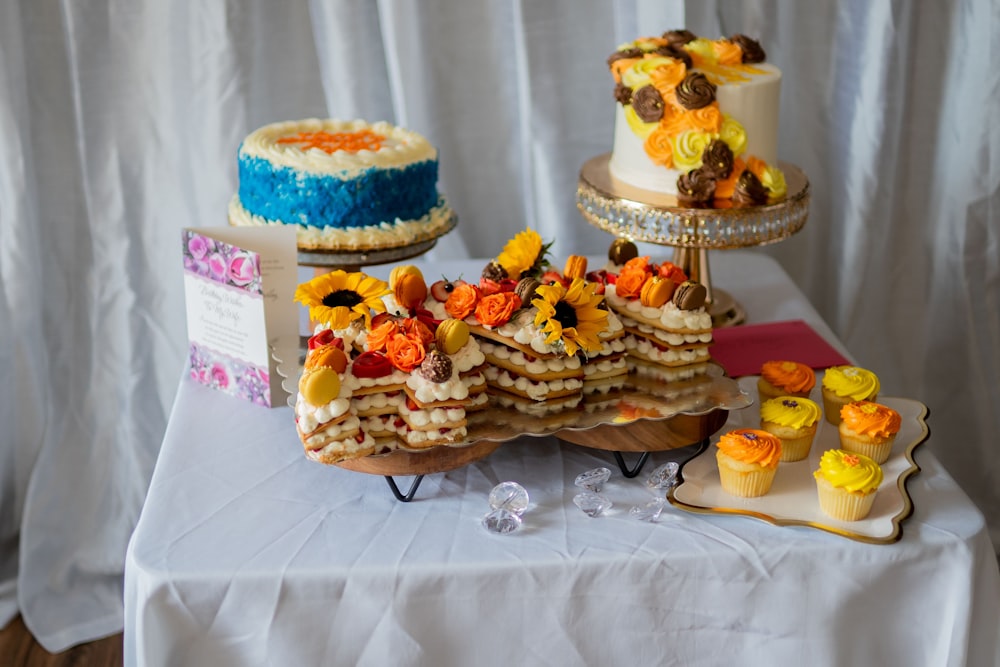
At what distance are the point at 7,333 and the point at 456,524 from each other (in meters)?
1.21

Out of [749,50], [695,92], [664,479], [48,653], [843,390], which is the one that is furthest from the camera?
[48,653]

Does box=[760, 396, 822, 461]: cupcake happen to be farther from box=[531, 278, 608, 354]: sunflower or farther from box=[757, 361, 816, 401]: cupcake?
box=[531, 278, 608, 354]: sunflower

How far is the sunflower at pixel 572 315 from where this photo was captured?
104cm

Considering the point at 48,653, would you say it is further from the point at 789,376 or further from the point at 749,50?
the point at 749,50

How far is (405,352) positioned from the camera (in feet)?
3.32

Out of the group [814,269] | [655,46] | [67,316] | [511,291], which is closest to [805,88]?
[814,269]

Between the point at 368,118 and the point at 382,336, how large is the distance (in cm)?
97

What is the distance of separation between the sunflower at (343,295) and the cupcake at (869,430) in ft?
1.68

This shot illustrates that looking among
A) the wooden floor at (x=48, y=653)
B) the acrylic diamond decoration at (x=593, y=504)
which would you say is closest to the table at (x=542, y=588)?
the acrylic diamond decoration at (x=593, y=504)

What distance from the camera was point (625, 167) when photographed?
147 centimetres

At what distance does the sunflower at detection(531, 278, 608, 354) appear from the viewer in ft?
3.42

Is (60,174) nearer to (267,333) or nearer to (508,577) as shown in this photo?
(267,333)

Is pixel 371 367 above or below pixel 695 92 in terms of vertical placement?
below

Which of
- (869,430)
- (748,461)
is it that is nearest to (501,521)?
(748,461)
